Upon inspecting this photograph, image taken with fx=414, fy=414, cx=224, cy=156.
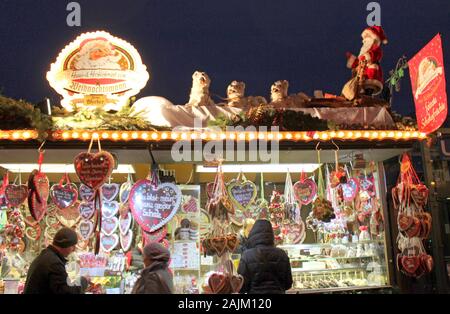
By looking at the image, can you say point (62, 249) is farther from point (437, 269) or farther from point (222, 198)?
point (437, 269)

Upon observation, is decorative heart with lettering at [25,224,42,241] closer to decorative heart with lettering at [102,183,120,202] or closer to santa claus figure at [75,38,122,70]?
decorative heart with lettering at [102,183,120,202]

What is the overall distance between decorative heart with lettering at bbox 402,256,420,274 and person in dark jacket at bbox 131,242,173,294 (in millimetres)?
3555

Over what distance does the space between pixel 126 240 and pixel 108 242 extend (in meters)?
0.32

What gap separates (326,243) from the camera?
6941 mm

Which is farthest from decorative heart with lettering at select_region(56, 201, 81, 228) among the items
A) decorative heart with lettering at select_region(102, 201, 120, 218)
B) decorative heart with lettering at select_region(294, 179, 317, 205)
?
decorative heart with lettering at select_region(294, 179, 317, 205)

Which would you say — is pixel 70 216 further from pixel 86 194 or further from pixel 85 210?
pixel 86 194

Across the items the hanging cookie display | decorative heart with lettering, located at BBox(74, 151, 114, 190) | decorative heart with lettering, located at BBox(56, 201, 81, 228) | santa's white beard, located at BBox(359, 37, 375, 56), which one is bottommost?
decorative heart with lettering, located at BBox(56, 201, 81, 228)

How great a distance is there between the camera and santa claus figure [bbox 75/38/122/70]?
20.8 ft

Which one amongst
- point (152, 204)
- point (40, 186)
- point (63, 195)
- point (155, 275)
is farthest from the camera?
point (63, 195)

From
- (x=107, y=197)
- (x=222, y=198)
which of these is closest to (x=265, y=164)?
(x=222, y=198)

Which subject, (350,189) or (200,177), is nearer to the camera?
(350,189)

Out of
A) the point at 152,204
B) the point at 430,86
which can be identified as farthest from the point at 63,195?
the point at 430,86

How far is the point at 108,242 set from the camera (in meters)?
6.32
